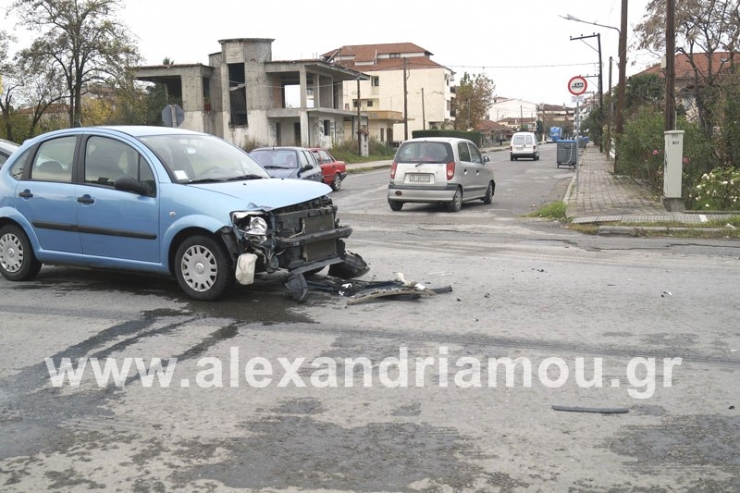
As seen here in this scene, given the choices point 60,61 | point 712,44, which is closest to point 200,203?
point 712,44

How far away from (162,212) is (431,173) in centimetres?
1035

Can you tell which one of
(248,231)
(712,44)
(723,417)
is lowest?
(723,417)

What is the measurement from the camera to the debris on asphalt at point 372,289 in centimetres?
714

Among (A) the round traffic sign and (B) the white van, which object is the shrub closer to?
(A) the round traffic sign

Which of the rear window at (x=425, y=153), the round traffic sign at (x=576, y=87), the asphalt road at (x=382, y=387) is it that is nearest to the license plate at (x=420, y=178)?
the rear window at (x=425, y=153)

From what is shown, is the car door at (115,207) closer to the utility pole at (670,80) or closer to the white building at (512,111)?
the utility pole at (670,80)

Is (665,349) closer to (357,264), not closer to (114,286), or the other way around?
(357,264)

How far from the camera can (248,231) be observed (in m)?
6.82

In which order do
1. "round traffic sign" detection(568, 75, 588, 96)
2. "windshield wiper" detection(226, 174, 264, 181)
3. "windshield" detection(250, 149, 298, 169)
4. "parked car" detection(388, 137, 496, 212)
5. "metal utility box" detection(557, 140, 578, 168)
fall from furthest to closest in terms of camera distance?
"metal utility box" detection(557, 140, 578, 168)
"round traffic sign" detection(568, 75, 588, 96)
"windshield" detection(250, 149, 298, 169)
"parked car" detection(388, 137, 496, 212)
"windshield wiper" detection(226, 174, 264, 181)

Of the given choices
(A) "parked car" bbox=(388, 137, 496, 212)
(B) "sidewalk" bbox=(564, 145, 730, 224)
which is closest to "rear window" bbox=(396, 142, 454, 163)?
(A) "parked car" bbox=(388, 137, 496, 212)

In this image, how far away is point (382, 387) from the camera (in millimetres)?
4750

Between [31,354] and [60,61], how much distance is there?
→ 40.6 m

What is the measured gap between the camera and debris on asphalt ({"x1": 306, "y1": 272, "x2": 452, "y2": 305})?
714cm

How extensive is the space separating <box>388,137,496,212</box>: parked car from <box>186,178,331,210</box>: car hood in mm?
9267
